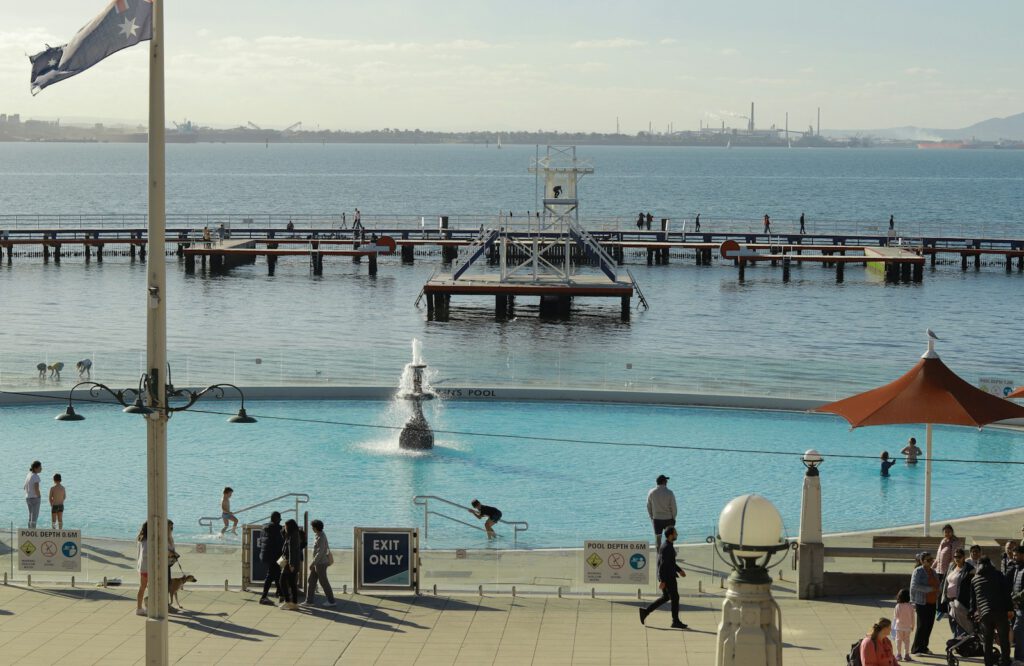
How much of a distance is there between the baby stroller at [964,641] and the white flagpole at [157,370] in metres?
8.60

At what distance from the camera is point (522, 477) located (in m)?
28.5

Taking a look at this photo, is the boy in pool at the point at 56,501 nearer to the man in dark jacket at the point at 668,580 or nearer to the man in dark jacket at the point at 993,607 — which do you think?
the man in dark jacket at the point at 668,580

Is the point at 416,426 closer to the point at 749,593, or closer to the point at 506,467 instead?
the point at 506,467

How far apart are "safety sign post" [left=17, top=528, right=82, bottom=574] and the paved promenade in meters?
0.35

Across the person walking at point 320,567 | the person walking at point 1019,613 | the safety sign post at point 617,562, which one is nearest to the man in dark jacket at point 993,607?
the person walking at point 1019,613

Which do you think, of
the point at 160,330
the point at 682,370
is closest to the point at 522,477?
the point at 682,370

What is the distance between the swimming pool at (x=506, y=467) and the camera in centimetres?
2561

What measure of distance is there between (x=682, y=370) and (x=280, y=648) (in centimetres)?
1908

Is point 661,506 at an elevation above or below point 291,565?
above

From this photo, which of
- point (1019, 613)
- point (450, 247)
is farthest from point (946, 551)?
point (450, 247)

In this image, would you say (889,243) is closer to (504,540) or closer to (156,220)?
(504,540)

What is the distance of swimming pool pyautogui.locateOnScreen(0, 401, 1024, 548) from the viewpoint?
84.0 ft

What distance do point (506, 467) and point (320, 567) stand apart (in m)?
11.2

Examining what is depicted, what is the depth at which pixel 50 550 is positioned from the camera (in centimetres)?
1916
